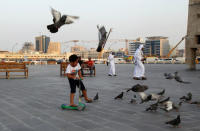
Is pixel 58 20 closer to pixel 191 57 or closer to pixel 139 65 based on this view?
pixel 139 65

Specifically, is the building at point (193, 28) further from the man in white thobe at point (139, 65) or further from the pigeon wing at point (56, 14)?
the pigeon wing at point (56, 14)

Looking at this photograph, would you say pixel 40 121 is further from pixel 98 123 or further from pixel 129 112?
pixel 129 112

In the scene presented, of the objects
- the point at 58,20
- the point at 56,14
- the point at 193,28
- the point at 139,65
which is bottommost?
the point at 139,65

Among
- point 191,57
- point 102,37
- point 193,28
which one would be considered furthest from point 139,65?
point 191,57

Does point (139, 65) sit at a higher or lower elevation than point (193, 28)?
lower

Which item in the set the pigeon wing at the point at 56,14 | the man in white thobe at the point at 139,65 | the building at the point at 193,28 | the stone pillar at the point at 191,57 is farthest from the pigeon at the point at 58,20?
the stone pillar at the point at 191,57

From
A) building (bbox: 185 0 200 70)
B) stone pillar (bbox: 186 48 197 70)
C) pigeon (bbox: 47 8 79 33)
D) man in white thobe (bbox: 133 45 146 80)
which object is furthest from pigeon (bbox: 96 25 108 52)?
stone pillar (bbox: 186 48 197 70)

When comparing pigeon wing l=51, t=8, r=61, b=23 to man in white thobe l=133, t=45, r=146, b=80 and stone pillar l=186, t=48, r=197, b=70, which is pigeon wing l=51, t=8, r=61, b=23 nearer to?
man in white thobe l=133, t=45, r=146, b=80

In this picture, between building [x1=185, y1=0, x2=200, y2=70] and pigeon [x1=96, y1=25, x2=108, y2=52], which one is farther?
building [x1=185, y1=0, x2=200, y2=70]

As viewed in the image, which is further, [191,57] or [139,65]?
[191,57]

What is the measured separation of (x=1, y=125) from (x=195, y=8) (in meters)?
22.1

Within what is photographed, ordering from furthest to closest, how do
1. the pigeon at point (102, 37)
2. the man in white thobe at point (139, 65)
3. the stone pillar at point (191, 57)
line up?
the stone pillar at point (191, 57) → the man in white thobe at point (139, 65) → the pigeon at point (102, 37)

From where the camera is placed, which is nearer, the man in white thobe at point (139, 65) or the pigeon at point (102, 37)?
the pigeon at point (102, 37)

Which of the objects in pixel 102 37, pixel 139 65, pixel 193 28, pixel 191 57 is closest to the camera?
pixel 102 37
